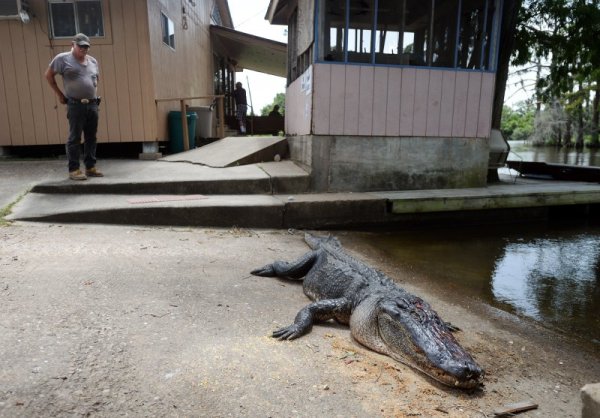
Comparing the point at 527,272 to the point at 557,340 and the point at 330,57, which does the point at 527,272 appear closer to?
the point at 557,340

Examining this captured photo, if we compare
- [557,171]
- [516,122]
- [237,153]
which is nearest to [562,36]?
[557,171]

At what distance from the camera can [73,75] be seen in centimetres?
558

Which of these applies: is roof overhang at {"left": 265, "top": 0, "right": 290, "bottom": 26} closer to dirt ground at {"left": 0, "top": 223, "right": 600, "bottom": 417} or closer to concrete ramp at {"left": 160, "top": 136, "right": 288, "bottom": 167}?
concrete ramp at {"left": 160, "top": 136, "right": 288, "bottom": 167}

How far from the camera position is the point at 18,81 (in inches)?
331

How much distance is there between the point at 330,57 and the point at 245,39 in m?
7.64

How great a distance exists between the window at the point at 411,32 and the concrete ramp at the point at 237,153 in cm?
230

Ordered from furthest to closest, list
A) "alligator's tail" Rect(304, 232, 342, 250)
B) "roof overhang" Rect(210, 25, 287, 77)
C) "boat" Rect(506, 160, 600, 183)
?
"roof overhang" Rect(210, 25, 287, 77)
"boat" Rect(506, 160, 600, 183)
"alligator's tail" Rect(304, 232, 342, 250)

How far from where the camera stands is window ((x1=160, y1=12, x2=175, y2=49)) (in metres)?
9.62

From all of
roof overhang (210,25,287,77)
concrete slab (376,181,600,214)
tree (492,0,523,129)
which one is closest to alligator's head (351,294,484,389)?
concrete slab (376,181,600,214)

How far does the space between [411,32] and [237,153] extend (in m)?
3.85

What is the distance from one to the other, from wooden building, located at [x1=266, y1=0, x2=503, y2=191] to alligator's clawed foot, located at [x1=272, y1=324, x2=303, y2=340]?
4356 mm

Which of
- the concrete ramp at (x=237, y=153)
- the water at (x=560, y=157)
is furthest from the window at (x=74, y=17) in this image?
the water at (x=560, y=157)

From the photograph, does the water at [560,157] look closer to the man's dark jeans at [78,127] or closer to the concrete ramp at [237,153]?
the concrete ramp at [237,153]

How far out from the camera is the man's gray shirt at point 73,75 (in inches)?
219
